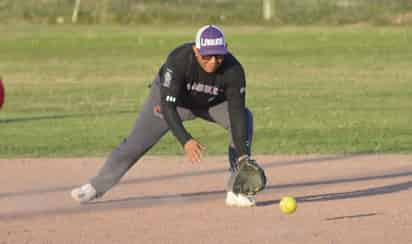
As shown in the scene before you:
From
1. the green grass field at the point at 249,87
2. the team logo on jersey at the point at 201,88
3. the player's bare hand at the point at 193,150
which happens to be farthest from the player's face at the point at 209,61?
the green grass field at the point at 249,87

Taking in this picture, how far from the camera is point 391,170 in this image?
12828 mm

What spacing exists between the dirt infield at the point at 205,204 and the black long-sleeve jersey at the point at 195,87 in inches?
29.6

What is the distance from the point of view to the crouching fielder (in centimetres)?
964

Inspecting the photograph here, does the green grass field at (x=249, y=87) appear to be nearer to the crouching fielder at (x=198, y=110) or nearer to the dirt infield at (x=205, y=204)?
the dirt infield at (x=205, y=204)

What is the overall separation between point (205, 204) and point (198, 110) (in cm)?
89

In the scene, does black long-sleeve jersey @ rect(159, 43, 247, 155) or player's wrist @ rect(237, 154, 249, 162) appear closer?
black long-sleeve jersey @ rect(159, 43, 247, 155)

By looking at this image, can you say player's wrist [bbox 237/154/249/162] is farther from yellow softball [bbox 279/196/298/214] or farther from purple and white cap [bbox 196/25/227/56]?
purple and white cap [bbox 196/25/227/56]

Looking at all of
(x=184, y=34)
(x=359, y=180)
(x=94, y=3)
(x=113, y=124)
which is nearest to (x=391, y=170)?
(x=359, y=180)

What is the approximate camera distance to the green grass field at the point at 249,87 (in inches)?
617

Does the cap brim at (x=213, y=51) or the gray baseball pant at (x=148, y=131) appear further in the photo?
the gray baseball pant at (x=148, y=131)

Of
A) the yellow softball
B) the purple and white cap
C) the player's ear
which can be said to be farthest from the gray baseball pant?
the purple and white cap

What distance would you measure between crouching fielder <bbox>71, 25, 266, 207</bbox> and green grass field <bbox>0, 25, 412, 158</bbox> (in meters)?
4.14

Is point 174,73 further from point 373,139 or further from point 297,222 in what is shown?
point 373,139

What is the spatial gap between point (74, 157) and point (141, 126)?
3.93m
